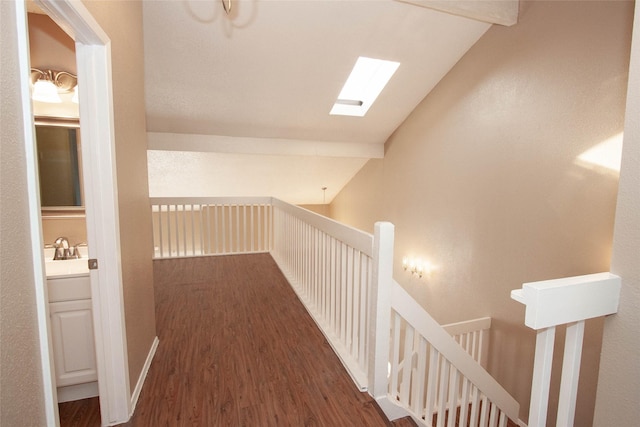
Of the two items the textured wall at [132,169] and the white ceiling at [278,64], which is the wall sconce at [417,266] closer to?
the white ceiling at [278,64]

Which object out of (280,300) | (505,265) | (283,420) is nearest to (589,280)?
(283,420)

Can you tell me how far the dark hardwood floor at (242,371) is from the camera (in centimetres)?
167

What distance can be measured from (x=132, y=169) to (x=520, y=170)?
3.59m

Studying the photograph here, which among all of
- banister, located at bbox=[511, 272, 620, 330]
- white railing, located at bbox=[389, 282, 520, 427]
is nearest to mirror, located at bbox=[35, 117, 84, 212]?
white railing, located at bbox=[389, 282, 520, 427]

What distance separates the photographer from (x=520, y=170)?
3.29 m

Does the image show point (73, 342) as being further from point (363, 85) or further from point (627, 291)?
point (363, 85)

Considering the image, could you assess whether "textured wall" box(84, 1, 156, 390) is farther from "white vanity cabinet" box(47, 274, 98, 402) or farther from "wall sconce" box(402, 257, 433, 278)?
"wall sconce" box(402, 257, 433, 278)

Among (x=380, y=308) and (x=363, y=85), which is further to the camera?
(x=363, y=85)

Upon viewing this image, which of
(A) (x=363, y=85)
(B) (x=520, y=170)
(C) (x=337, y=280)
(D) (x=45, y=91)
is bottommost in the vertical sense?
(C) (x=337, y=280)

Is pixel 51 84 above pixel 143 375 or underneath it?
above

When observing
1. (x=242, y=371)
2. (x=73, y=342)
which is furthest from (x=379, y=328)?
(x=73, y=342)

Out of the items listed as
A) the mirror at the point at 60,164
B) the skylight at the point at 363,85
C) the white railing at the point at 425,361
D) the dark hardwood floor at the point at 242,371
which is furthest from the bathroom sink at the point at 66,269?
the skylight at the point at 363,85

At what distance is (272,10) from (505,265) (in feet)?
12.0

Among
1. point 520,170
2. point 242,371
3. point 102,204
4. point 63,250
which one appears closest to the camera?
point 102,204
